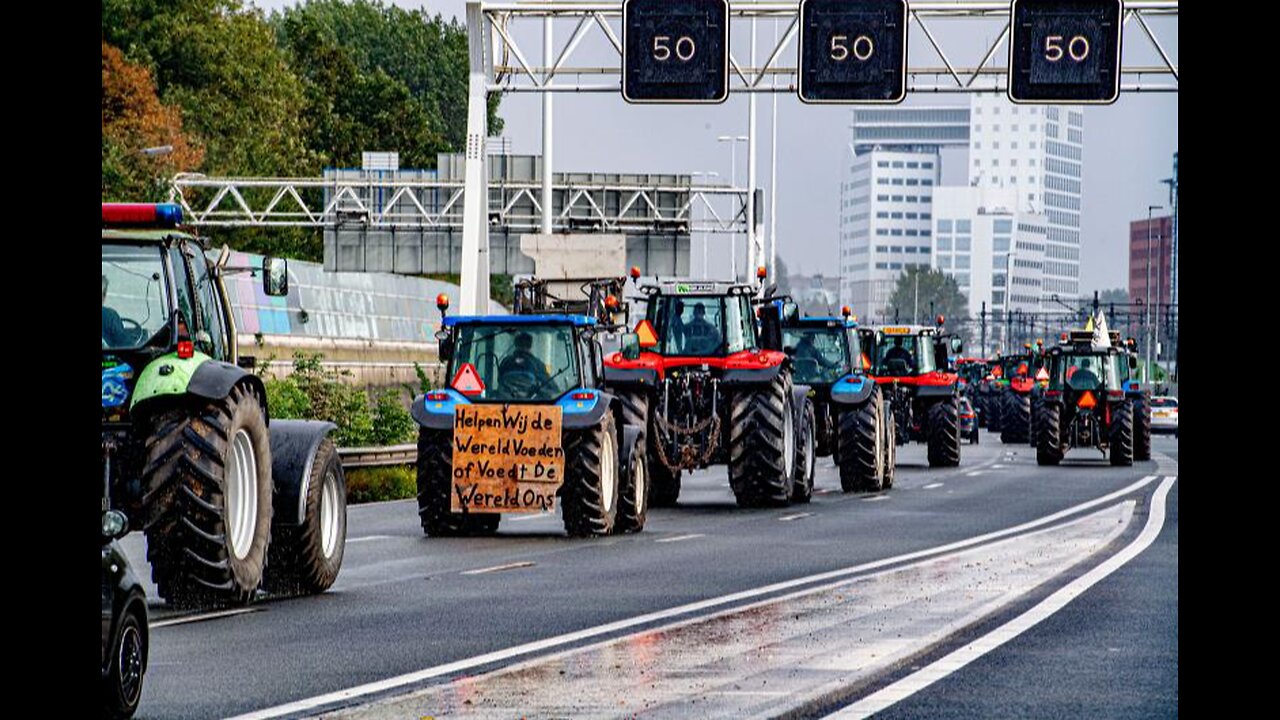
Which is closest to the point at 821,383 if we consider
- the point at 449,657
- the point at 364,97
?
the point at 449,657

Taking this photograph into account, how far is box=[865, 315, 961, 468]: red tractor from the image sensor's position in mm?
45875

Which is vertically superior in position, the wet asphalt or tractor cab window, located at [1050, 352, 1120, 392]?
tractor cab window, located at [1050, 352, 1120, 392]

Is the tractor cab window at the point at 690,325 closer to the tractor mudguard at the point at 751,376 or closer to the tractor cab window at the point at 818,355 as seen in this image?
the tractor mudguard at the point at 751,376

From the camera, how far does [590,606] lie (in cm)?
1636

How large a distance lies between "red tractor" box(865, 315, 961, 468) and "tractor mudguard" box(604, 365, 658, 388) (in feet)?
56.7

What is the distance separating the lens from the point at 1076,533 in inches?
1011

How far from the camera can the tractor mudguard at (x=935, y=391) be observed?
4562 centimetres

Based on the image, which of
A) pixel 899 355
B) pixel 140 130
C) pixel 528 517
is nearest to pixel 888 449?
pixel 899 355

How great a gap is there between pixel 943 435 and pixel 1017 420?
23630 mm

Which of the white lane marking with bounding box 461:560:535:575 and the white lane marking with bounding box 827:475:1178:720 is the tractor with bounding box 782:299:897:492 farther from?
the white lane marking with bounding box 461:560:535:575

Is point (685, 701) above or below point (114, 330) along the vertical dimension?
below

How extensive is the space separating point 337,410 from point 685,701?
91.6 feet

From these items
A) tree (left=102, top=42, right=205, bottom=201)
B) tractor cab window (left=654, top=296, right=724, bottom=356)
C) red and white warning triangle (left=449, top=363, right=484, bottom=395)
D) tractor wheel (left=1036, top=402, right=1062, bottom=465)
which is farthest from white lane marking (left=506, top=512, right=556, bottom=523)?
tree (left=102, top=42, right=205, bottom=201)
